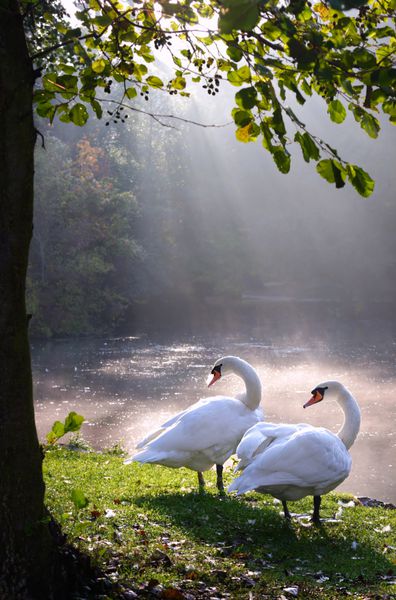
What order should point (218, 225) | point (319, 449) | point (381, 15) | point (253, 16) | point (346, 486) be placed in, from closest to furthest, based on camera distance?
point (253, 16)
point (381, 15)
point (319, 449)
point (346, 486)
point (218, 225)

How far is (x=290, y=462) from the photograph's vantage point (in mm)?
6750

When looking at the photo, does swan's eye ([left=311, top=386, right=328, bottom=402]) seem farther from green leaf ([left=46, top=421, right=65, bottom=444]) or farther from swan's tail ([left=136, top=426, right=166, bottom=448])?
green leaf ([left=46, top=421, right=65, bottom=444])

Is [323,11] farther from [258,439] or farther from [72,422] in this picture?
[258,439]

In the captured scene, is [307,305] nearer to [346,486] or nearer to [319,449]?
[346,486]

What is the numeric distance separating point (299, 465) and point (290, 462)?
0.31 ft

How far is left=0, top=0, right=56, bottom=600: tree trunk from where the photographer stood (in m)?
3.80

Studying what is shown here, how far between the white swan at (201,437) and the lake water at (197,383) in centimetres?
357

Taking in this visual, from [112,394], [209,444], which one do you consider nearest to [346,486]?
[209,444]

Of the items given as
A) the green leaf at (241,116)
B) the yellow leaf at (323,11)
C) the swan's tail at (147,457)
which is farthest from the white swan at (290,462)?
the yellow leaf at (323,11)

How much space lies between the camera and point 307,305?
147 feet

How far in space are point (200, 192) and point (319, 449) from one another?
48957 millimetres

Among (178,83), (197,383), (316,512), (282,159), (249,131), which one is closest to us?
(282,159)

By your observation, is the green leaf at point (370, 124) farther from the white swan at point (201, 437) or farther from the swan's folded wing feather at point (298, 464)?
the white swan at point (201, 437)

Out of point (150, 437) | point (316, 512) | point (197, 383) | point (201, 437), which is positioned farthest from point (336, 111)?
point (197, 383)
